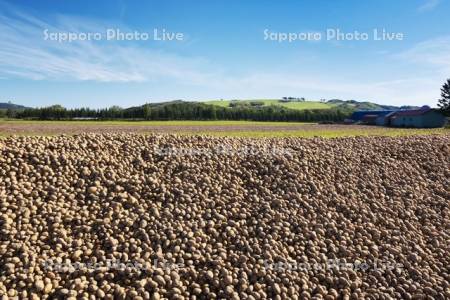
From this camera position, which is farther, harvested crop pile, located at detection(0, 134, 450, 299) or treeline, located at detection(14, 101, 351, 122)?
treeline, located at detection(14, 101, 351, 122)

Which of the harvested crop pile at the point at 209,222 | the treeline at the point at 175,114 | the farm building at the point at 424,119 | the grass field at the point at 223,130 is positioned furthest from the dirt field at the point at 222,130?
the treeline at the point at 175,114

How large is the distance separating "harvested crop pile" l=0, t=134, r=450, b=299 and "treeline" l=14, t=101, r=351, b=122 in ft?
243

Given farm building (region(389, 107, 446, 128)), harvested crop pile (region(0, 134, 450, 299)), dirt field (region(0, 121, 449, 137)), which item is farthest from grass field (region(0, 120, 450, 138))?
farm building (region(389, 107, 446, 128))

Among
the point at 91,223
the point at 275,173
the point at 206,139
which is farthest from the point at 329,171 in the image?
the point at 91,223

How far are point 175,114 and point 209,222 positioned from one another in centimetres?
8159

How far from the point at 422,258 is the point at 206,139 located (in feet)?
27.0

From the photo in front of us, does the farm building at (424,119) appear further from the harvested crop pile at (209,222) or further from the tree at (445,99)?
the harvested crop pile at (209,222)

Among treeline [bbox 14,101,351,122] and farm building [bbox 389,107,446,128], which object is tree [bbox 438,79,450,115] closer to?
farm building [bbox 389,107,446,128]

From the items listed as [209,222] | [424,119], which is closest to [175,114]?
[424,119]

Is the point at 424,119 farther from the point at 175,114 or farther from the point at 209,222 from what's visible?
the point at 175,114

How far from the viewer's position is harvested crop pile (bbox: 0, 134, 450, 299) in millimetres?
8195

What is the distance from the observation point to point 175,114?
89938mm

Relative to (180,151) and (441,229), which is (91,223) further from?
(441,229)

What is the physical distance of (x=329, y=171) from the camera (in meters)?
13.4
